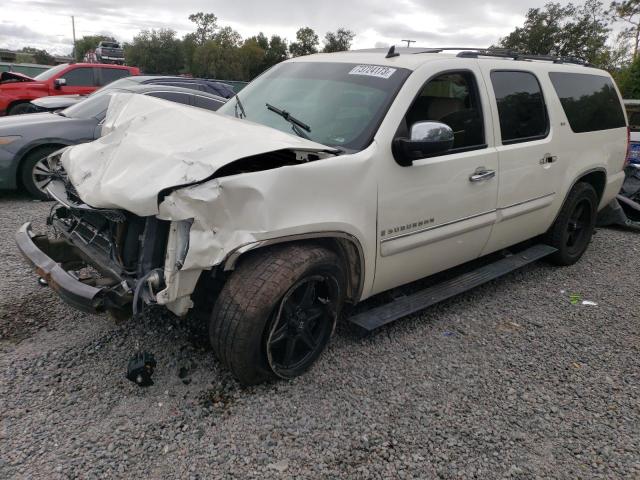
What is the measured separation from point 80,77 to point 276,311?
12.3 meters

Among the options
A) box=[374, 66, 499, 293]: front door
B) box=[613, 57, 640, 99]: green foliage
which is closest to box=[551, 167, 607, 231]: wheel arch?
box=[374, 66, 499, 293]: front door

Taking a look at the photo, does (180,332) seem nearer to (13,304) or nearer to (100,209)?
(100,209)

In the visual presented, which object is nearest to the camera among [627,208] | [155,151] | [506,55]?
[155,151]

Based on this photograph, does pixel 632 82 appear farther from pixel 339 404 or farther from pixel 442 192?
pixel 339 404

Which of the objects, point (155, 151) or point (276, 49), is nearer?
point (155, 151)

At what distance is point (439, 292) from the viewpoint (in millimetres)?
3539

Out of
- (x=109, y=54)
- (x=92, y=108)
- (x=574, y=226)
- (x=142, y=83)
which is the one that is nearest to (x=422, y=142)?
(x=574, y=226)

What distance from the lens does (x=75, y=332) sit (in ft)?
10.3

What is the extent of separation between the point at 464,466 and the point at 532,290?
2428 millimetres

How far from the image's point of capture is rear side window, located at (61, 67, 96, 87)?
1226 cm

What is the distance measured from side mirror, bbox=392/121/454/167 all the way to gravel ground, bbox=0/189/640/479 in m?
1.25

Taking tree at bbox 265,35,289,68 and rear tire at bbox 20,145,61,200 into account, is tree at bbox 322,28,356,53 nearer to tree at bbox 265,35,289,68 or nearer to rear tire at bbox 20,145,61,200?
tree at bbox 265,35,289,68

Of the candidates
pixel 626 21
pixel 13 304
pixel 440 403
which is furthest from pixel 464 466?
pixel 626 21

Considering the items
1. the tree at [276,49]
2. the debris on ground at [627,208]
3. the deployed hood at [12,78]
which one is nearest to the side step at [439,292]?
the debris on ground at [627,208]
